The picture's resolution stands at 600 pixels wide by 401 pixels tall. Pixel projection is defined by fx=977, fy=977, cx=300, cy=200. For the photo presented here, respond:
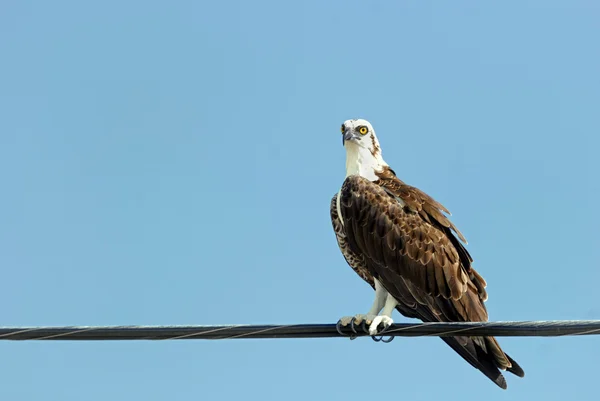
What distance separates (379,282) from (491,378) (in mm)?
1758

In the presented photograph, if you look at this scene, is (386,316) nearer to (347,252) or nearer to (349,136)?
(347,252)

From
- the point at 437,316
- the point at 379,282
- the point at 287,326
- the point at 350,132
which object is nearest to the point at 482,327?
the point at 287,326

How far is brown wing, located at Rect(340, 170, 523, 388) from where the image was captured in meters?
9.59

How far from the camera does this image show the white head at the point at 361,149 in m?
11.0

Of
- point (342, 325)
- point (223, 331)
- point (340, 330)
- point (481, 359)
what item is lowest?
point (223, 331)

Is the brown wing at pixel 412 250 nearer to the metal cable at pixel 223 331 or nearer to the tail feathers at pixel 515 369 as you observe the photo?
the tail feathers at pixel 515 369

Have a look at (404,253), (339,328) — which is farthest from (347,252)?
(339,328)

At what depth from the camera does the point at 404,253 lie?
9.88m

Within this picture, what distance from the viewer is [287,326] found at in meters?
7.20

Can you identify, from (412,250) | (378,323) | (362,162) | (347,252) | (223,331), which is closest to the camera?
(223,331)

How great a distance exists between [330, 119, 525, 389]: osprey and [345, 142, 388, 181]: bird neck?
0.07 meters

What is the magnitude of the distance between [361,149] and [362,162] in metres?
0.17

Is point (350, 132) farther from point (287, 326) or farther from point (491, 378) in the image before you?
point (287, 326)

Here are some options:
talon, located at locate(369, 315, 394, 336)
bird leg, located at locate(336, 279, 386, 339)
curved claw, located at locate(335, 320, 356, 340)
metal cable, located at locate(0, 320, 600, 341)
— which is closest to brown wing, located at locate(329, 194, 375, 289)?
bird leg, located at locate(336, 279, 386, 339)
